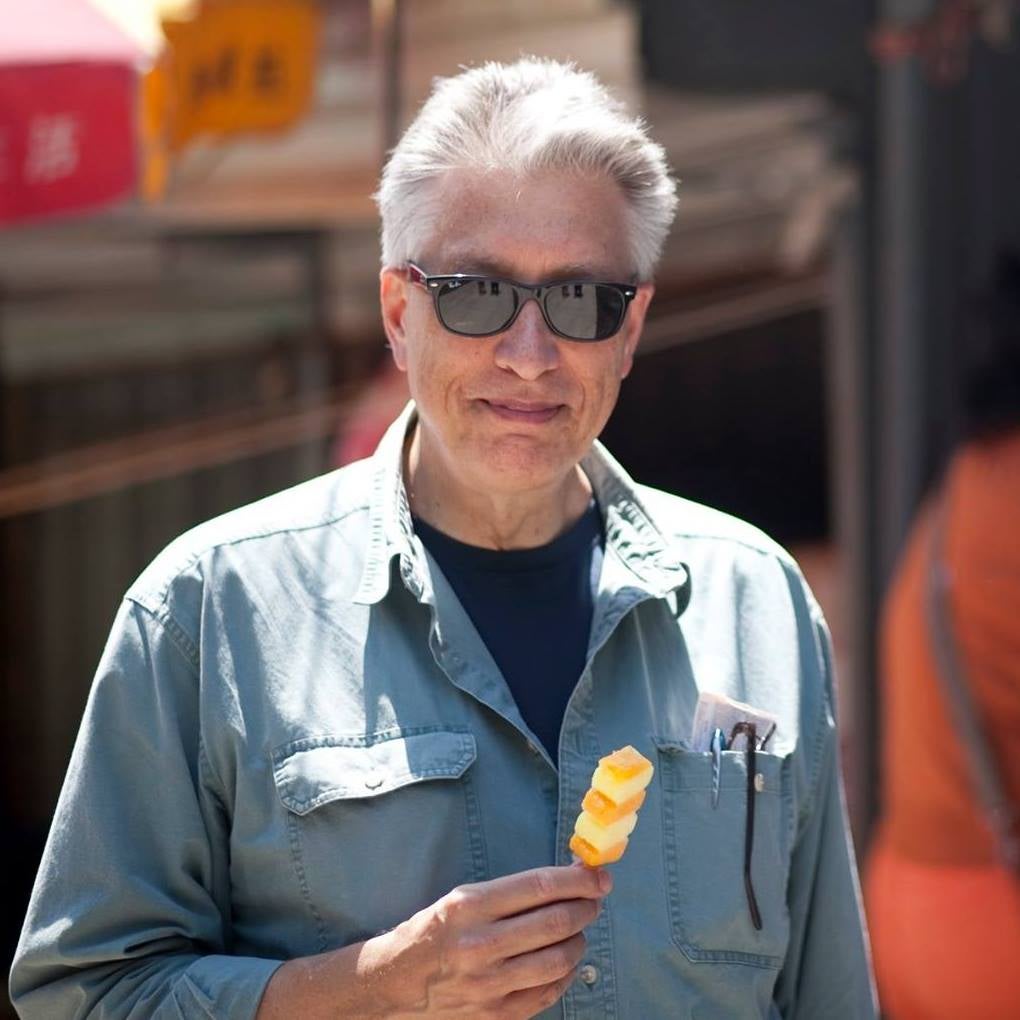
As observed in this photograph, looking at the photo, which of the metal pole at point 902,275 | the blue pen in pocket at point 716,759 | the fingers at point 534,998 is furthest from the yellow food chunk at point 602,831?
the metal pole at point 902,275

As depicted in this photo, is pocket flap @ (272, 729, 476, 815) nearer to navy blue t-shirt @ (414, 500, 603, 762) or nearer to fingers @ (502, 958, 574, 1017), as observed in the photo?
navy blue t-shirt @ (414, 500, 603, 762)

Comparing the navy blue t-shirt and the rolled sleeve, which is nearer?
the rolled sleeve

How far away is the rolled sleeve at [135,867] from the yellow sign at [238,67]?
2.76 metres

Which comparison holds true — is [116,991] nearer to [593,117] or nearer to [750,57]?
[593,117]

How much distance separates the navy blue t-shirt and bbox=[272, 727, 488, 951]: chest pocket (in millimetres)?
137

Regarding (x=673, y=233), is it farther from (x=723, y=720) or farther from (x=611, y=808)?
(x=611, y=808)

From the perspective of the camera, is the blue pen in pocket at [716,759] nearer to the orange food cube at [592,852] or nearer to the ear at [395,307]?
the orange food cube at [592,852]

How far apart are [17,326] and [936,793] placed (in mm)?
4072

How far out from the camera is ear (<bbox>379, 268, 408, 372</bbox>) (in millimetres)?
1805

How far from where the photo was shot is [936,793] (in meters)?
3.68

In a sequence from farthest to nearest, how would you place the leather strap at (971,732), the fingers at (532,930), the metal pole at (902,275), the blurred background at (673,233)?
the metal pole at (902,275)
the blurred background at (673,233)
the leather strap at (971,732)
the fingers at (532,930)

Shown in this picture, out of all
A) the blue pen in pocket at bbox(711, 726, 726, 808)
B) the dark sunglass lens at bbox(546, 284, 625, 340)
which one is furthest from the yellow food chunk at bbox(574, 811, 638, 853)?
the dark sunglass lens at bbox(546, 284, 625, 340)

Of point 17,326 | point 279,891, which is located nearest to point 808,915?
point 279,891

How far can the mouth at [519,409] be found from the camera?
5.67 ft
